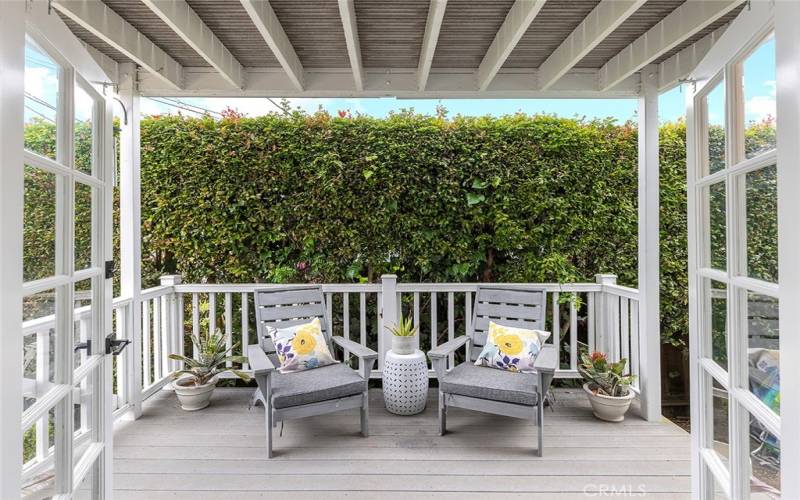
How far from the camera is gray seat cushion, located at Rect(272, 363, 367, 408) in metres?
2.39

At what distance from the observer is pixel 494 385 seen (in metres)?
2.48

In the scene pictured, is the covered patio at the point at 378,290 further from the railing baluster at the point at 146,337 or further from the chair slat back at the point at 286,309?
the chair slat back at the point at 286,309

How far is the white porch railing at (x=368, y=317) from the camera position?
2973 mm

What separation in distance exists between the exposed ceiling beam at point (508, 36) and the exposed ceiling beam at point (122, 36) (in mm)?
2334

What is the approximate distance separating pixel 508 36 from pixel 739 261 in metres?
1.77

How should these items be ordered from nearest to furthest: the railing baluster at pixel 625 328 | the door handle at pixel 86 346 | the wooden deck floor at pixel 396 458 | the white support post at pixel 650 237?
the door handle at pixel 86 346 < the wooden deck floor at pixel 396 458 < the white support post at pixel 650 237 < the railing baluster at pixel 625 328

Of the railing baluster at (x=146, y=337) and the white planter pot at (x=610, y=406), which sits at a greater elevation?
the railing baluster at (x=146, y=337)

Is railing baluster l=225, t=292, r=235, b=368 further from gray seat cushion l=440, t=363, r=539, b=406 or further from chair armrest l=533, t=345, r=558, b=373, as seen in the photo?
chair armrest l=533, t=345, r=558, b=373

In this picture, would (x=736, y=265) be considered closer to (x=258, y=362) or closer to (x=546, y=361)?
(x=546, y=361)

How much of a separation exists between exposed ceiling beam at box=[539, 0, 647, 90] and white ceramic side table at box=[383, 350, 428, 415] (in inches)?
92.6

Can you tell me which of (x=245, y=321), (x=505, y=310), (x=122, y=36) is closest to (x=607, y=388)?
(x=505, y=310)

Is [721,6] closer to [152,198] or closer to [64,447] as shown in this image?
[64,447]

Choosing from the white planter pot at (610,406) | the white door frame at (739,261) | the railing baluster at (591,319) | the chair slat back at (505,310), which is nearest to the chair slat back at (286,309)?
the chair slat back at (505,310)

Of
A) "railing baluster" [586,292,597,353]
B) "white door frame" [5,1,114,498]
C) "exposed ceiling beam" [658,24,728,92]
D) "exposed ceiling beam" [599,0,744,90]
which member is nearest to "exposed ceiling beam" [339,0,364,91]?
"white door frame" [5,1,114,498]
